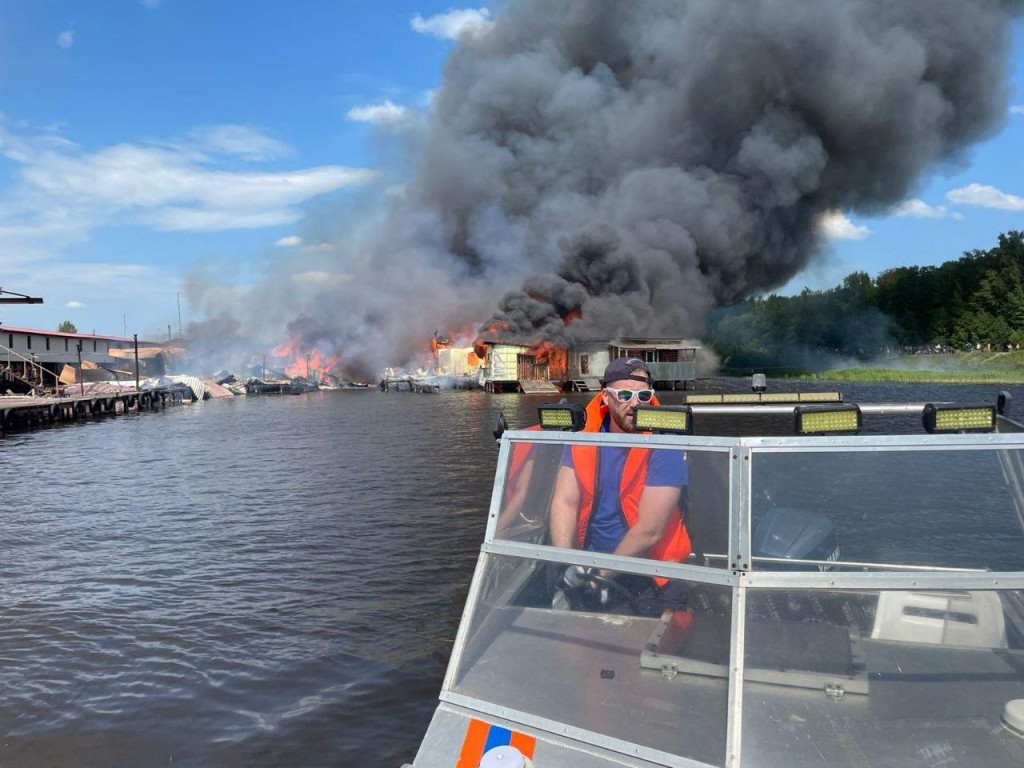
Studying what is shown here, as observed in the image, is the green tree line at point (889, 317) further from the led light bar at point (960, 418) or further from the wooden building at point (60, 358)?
the led light bar at point (960, 418)

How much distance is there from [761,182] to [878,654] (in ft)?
257

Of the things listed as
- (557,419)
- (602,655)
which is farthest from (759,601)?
(557,419)

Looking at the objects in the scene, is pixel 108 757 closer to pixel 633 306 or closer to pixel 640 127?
pixel 633 306

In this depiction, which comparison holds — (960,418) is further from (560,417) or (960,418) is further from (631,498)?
(560,417)

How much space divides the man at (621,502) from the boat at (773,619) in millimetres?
79

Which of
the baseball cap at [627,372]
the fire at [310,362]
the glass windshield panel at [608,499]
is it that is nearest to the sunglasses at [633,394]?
the baseball cap at [627,372]

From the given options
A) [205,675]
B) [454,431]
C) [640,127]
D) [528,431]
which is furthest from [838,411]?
[640,127]

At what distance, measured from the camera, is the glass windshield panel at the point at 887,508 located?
10.8 ft

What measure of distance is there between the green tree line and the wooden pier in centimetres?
7672

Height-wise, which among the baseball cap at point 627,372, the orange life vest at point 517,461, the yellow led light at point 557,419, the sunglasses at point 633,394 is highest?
the baseball cap at point 627,372

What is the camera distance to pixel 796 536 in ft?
12.2

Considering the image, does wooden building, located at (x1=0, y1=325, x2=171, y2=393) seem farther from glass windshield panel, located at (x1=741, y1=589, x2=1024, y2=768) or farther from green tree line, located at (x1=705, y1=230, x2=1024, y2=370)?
green tree line, located at (x1=705, y1=230, x2=1024, y2=370)

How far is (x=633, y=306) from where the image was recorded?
3071 inches

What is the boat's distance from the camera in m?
2.91
